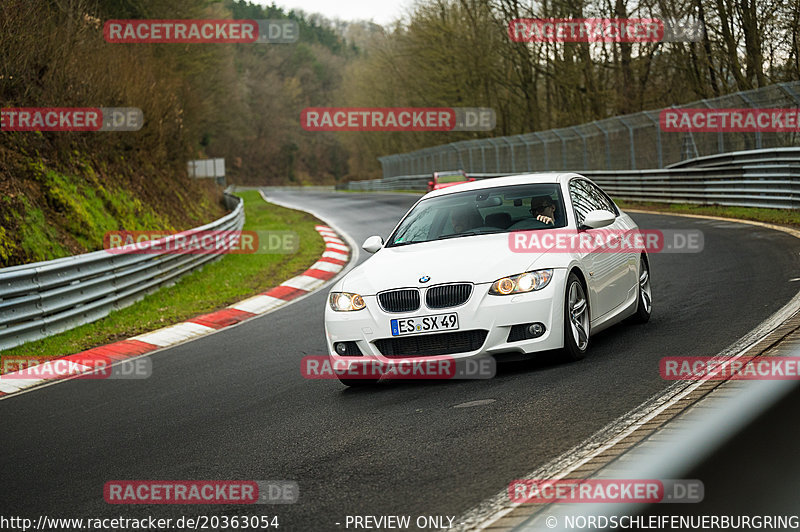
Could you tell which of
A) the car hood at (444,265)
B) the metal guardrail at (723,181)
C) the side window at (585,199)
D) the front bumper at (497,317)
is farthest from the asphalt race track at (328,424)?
the metal guardrail at (723,181)

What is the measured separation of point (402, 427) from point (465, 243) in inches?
86.7

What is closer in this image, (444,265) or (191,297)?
(444,265)

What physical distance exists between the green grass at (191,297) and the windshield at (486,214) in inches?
194

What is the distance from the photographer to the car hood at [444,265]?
6633mm

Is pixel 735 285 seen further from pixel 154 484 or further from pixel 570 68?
pixel 570 68

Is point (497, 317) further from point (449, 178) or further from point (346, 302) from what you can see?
point (449, 178)

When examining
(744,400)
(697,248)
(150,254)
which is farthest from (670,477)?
(150,254)

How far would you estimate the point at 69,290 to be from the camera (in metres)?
11.7

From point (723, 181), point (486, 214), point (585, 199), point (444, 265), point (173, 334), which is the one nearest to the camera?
point (444, 265)

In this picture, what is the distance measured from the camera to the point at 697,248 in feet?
46.1

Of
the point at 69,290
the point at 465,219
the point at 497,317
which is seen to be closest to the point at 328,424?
the point at 497,317

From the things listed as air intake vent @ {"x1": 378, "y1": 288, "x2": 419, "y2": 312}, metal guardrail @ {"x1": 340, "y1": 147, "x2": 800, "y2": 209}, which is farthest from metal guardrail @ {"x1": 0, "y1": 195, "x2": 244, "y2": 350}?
metal guardrail @ {"x1": 340, "y1": 147, "x2": 800, "y2": 209}

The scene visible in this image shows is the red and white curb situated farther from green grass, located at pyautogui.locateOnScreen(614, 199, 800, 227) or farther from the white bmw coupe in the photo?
green grass, located at pyautogui.locateOnScreen(614, 199, 800, 227)

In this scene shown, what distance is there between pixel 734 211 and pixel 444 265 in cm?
1549
